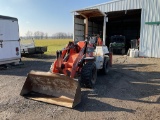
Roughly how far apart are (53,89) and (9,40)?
5.75 meters

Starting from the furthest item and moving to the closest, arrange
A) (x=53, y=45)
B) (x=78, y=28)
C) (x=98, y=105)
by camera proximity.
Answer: (x=53, y=45) → (x=78, y=28) → (x=98, y=105)

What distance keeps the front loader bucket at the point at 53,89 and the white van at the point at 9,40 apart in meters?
4.85

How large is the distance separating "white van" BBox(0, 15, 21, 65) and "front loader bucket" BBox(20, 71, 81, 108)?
4846 millimetres

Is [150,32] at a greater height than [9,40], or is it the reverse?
[150,32]

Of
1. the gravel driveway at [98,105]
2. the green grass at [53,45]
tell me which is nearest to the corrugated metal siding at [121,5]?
the green grass at [53,45]

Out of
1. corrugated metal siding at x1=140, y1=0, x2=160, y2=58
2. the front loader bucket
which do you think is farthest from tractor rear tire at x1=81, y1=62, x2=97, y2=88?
corrugated metal siding at x1=140, y1=0, x2=160, y2=58

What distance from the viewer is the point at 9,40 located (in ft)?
31.4

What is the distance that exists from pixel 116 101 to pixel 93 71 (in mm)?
1565

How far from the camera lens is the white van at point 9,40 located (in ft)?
30.2

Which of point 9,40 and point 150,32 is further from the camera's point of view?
point 150,32

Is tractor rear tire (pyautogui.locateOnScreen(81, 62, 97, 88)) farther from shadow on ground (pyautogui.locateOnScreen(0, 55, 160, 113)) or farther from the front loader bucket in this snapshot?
the front loader bucket

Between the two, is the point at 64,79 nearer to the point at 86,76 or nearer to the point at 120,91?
the point at 86,76

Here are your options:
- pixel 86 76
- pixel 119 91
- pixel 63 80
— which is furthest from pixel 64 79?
pixel 119 91

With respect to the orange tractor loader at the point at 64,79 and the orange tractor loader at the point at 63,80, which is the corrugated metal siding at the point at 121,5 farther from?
the orange tractor loader at the point at 63,80
